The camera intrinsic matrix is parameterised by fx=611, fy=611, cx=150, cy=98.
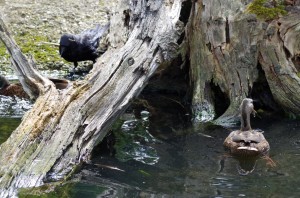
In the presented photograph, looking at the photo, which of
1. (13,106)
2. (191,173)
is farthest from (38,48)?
(191,173)

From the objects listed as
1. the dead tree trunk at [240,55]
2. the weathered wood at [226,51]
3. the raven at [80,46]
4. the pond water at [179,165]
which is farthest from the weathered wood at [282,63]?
the raven at [80,46]

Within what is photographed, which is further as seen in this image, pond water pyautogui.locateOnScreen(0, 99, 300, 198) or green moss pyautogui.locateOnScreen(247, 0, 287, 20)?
green moss pyautogui.locateOnScreen(247, 0, 287, 20)

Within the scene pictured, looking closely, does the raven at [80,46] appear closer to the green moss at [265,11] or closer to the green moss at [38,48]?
the green moss at [38,48]

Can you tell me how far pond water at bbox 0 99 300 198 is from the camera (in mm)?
5801

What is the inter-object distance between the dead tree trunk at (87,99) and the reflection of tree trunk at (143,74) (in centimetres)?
1

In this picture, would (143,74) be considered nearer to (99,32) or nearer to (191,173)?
(191,173)

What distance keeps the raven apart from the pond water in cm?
243

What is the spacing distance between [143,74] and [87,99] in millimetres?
804

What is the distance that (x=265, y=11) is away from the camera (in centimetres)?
826

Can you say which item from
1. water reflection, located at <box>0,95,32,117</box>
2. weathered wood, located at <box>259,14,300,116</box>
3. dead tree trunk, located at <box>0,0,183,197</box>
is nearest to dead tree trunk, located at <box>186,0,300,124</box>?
weathered wood, located at <box>259,14,300,116</box>

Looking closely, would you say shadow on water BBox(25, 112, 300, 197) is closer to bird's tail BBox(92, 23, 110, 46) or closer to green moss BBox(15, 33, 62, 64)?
bird's tail BBox(92, 23, 110, 46)

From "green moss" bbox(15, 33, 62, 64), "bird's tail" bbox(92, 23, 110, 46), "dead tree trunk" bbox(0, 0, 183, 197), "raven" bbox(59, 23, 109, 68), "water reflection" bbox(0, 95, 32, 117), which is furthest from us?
"green moss" bbox(15, 33, 62, 64)

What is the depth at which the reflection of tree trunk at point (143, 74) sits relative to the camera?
6.08m

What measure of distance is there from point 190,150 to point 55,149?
1.77m
